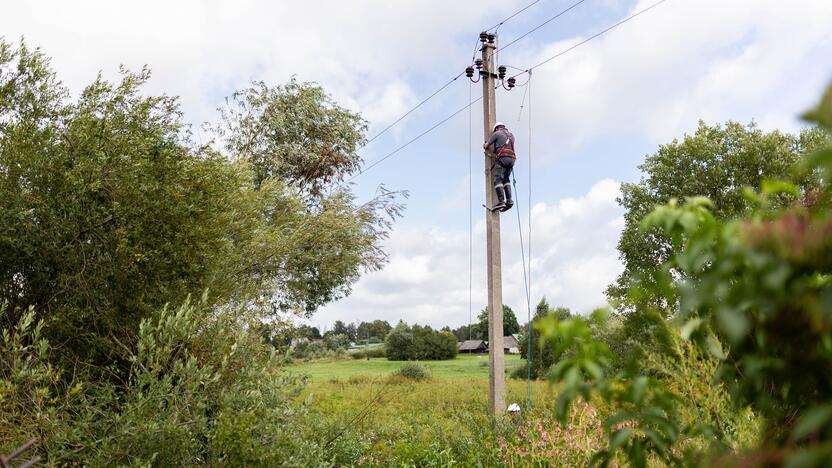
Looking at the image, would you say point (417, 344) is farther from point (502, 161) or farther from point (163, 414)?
point (163, 414)

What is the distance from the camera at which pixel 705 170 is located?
80.0 ft

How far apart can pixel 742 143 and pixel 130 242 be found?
23.1 metres

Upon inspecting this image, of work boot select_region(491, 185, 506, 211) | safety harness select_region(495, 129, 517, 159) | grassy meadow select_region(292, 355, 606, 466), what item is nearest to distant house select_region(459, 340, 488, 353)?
grassy meadow select_region(292, 355, 606, 466)

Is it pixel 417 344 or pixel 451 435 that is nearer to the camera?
pixel 451 435

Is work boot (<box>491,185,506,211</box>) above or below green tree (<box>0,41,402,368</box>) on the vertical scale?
above

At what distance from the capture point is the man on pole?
1173 cm

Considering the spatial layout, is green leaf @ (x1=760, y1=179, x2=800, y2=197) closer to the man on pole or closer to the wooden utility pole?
the wooden utility pole

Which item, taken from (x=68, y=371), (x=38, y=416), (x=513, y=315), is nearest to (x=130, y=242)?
(x=68, y=371)

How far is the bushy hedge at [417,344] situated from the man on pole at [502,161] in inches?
1268

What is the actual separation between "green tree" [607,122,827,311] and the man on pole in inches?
485

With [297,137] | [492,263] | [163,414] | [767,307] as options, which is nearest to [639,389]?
[767,307]

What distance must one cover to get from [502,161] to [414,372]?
16.5 metres

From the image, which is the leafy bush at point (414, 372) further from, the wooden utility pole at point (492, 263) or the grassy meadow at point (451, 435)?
the wooden utility pole at point (492, 263)

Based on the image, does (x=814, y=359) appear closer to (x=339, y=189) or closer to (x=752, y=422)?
(x=752, y=422)
